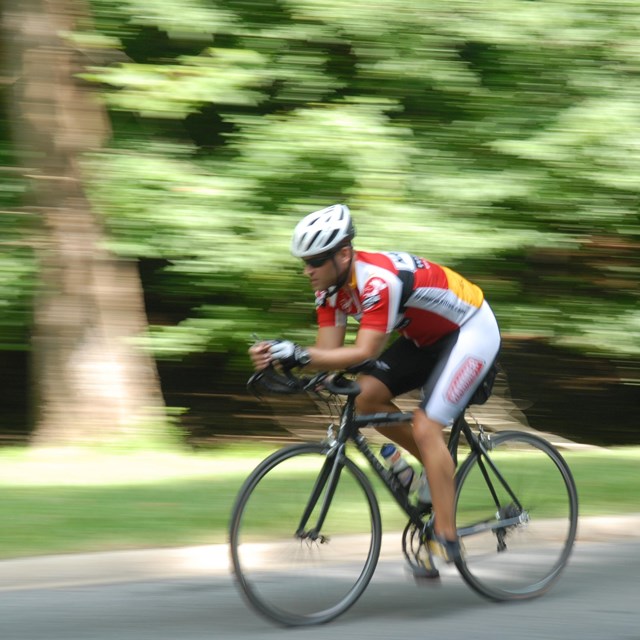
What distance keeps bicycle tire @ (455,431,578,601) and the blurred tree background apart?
4983mm

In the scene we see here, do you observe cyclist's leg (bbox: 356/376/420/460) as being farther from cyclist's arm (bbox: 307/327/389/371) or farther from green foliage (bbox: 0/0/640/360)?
green foliage (bbox: 0/0/640/360)

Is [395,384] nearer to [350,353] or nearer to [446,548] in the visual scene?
[350,353]

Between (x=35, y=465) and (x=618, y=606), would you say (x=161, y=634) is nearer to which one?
(x=618, y=606)

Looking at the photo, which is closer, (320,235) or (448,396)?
(320,235)

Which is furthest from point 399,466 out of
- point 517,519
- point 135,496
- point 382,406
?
point 135,496

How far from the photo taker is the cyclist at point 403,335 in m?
5.04

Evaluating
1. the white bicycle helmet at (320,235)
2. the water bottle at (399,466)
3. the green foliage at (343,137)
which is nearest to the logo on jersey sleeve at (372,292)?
the white bicycle helmet at (320,235)

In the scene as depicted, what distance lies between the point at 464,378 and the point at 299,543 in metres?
1.12

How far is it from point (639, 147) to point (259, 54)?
3.77 metres

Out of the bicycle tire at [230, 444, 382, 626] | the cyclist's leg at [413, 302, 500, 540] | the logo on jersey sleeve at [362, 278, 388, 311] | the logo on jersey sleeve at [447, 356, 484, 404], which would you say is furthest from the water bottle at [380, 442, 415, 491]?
the logo on jersey sleeve at [362, 278, 388, 311]

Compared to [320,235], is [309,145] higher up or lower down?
lower down

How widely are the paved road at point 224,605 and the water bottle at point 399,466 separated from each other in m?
0.51

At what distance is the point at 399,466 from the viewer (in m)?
5.43

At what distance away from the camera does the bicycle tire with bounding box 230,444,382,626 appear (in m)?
4.98
